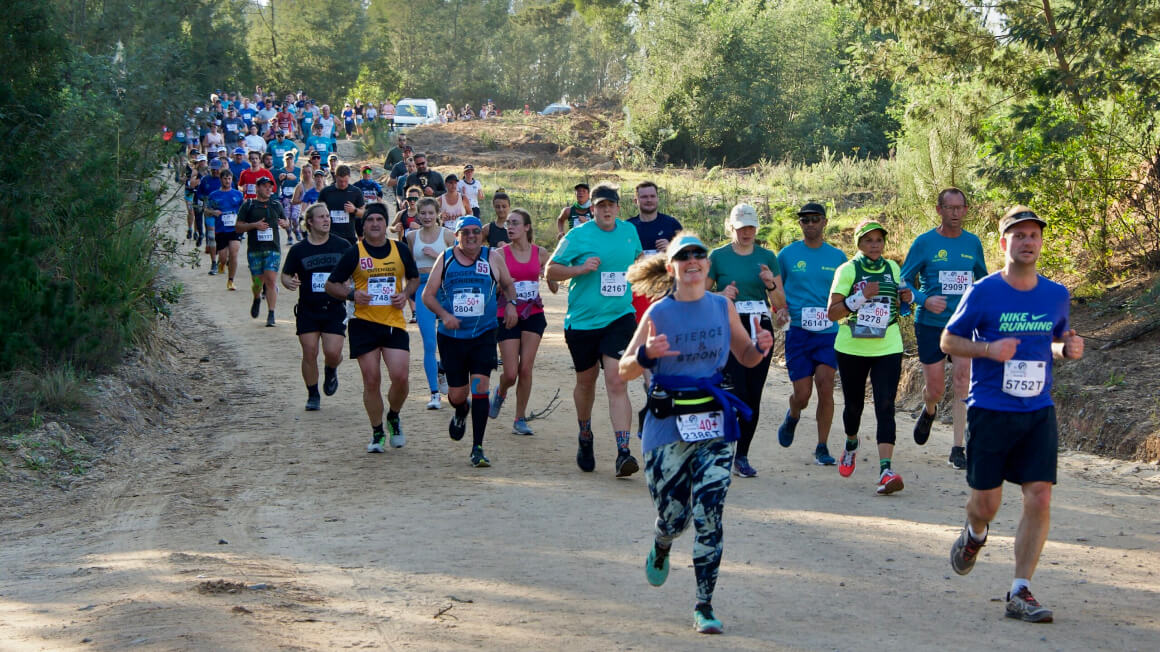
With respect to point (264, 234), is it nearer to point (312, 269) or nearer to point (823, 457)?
point (312, 269)

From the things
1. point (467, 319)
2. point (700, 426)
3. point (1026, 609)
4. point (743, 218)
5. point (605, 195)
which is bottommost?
point (1026, 609)

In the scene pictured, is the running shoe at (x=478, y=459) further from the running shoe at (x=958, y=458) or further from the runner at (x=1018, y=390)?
the runner at (x=1018, y=390)

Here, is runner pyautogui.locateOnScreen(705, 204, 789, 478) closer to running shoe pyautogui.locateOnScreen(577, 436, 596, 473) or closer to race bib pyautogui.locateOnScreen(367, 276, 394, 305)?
running shoe pyautogui.locateOnScreen(577, 436, 596, 473)

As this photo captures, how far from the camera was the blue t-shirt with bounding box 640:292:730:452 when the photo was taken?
596cm

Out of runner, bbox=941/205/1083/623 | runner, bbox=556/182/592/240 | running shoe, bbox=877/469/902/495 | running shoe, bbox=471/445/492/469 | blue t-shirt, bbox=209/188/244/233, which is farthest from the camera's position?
blue t-shirt, bbox=209/188/244/233

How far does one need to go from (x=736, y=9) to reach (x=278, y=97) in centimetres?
3114

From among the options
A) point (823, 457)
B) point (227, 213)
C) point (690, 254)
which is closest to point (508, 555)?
point (690, 254)

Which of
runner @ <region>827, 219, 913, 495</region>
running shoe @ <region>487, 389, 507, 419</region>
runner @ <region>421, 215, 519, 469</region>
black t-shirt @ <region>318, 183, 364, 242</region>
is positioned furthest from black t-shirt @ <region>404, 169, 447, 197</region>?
runner @ <region>827, 219, 913, 495</region>

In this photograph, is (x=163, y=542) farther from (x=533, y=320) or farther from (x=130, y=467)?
(x=533, y=320)

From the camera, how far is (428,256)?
1199cm

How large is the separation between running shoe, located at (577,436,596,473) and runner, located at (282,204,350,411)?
131 inches

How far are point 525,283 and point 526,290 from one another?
0.10 meters

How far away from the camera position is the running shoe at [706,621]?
570 centimetres

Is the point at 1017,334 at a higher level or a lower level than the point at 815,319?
higher
